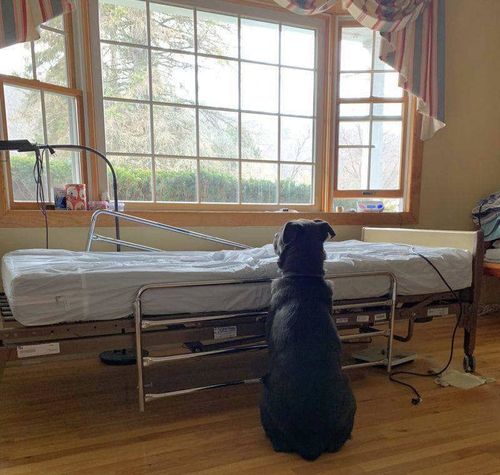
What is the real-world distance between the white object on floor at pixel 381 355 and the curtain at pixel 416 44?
173 centimetres

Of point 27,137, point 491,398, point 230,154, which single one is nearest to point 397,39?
point 230,154

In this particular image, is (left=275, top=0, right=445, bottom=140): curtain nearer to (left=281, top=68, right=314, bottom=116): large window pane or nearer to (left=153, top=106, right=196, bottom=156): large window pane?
(left=281, top=68, right=314, bottom=116): large window pane

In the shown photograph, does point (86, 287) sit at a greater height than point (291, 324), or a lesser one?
greater

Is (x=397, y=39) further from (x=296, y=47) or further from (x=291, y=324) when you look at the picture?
(x=291, y=324)

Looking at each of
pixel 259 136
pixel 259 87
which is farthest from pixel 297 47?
pixel 259 136

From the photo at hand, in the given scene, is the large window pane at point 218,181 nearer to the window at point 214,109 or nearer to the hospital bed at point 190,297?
the window at point 214,109

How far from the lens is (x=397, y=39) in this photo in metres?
2.57

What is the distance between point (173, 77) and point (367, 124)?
156cm

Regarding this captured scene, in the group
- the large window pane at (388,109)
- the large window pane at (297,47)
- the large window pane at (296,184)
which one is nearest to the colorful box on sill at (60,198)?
the large window pane at (296,184)

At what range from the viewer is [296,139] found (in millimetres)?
2932

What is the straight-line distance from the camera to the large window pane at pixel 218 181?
8.87 ft

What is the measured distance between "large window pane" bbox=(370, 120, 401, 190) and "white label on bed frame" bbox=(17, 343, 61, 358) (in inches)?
101

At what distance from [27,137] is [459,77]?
320 centimetres

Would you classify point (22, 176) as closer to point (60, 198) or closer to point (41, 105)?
point (60, 198)
